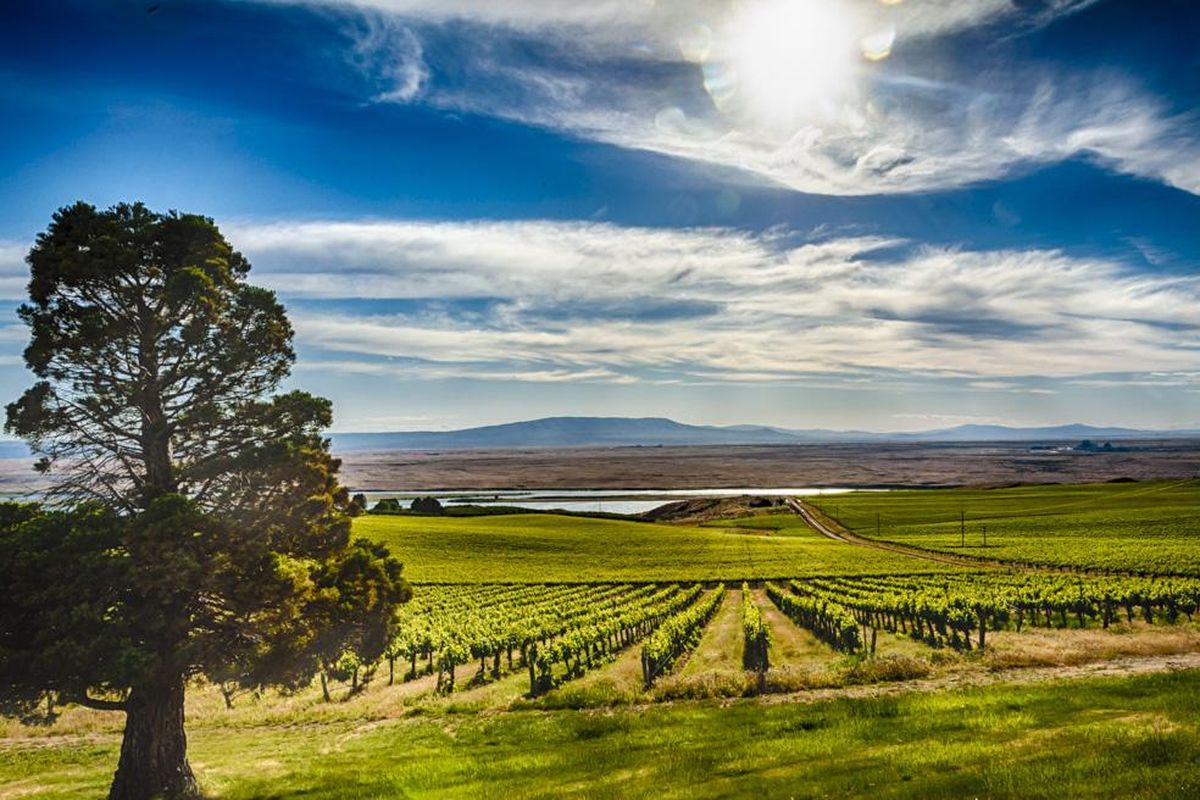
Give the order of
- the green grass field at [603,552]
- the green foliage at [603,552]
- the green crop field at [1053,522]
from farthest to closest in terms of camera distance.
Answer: the green grass field at [603,552] < the green foliage at [603,552] < the green crop field at [1053,522]

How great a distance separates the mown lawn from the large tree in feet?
12.3

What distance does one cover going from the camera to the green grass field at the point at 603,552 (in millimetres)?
79562

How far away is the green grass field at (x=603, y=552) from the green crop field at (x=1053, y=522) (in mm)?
13999

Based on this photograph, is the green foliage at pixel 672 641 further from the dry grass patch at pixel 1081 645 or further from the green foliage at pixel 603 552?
the green foliage at pixel 603 552

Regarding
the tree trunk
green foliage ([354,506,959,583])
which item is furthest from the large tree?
green foliage ([354,506,959,583])

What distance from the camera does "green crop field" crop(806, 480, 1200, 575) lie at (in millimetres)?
76938

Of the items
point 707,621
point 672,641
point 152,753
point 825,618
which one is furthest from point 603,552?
point 152,753

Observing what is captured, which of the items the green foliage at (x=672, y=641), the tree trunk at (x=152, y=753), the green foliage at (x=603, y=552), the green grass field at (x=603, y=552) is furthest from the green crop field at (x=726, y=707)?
the green foliage at (x=603, y=552)

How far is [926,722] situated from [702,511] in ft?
486

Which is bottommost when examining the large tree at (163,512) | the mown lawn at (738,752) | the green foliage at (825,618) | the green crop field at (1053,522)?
the green crop field at (1053,522)

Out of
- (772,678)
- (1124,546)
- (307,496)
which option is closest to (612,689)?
(772,678)

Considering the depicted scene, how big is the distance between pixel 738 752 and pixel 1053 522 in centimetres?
12161

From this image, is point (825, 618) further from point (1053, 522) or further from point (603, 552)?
point (1053, 522)

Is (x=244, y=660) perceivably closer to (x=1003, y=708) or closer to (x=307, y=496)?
(x=307, y=496)
